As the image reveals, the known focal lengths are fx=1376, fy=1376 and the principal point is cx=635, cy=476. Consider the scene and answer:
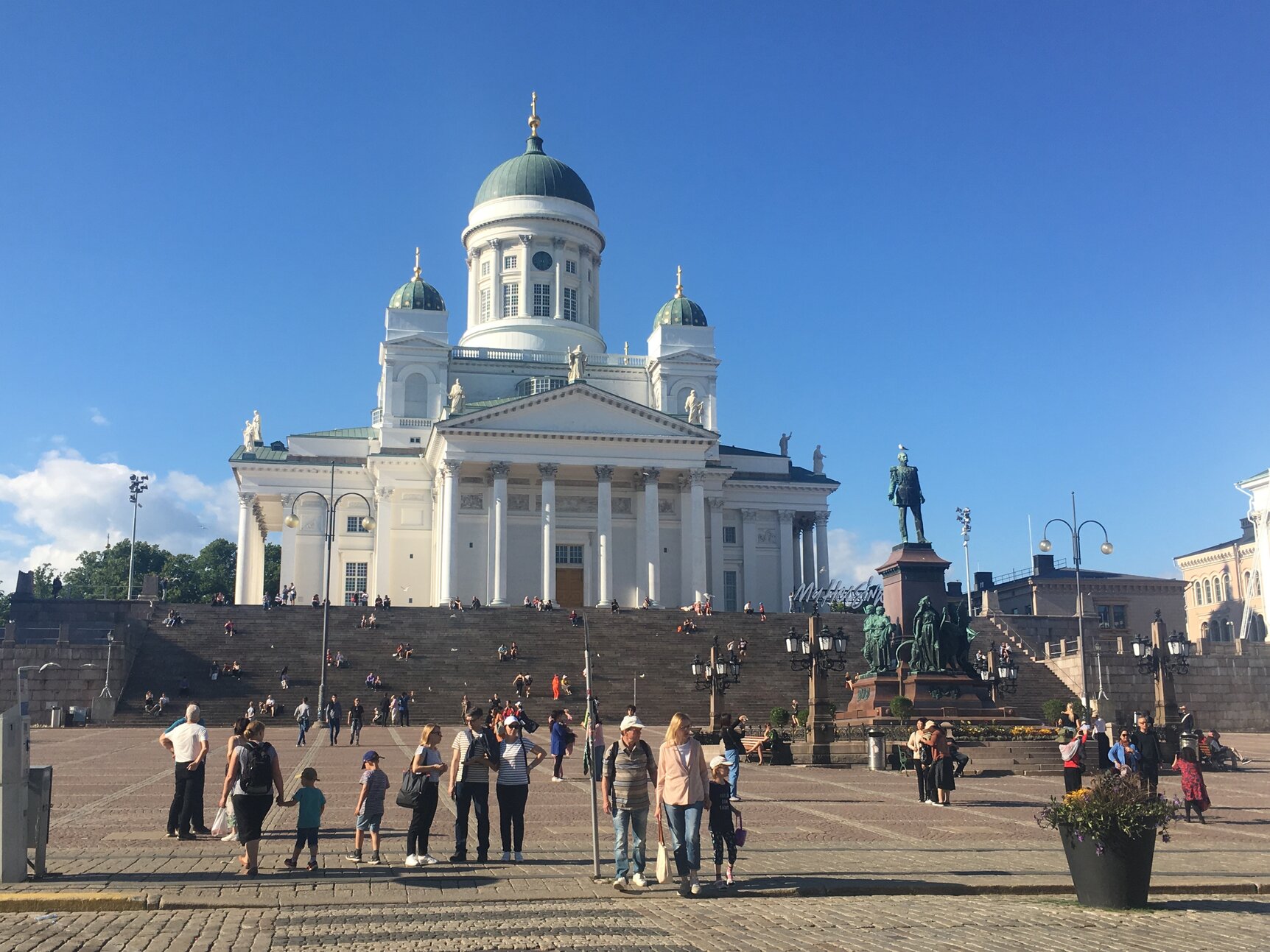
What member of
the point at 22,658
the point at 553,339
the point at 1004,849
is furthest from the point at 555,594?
the point at 1004,849

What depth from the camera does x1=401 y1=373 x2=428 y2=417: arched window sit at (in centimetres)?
7656

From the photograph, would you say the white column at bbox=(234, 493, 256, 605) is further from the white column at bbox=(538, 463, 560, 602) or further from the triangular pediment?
the white column at bbox=(538, 463, 560, 602)

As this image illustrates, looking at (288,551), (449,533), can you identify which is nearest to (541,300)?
(449,533)

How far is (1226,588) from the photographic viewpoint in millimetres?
98500

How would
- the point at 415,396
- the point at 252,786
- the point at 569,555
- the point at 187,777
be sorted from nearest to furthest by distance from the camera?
the point at 252,786 → the point at 187,777 → the point at 569,555 → the point at 415,396

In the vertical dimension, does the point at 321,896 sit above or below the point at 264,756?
below

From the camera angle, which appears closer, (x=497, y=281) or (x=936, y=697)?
(x=936, y=697)

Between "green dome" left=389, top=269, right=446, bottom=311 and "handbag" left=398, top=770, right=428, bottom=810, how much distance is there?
6502 centimetres

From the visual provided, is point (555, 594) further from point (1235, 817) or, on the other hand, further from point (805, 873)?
point (805, 873)

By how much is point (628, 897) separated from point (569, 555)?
191 feet

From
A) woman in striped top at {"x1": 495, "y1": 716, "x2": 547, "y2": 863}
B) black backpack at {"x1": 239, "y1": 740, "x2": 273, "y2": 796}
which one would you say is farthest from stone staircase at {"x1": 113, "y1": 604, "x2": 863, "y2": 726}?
black backpack at {"x1": 239, "y1": 740, "x2": 273, "y2": 796}

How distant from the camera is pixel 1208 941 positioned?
10.7 meters

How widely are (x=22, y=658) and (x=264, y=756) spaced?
3699 cm

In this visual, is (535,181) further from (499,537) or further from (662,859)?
(662,859)
